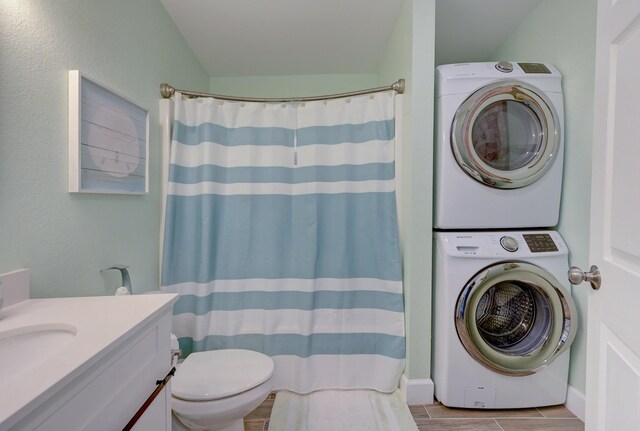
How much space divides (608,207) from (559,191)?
3.52ft

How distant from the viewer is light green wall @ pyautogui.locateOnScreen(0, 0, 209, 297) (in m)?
0.94

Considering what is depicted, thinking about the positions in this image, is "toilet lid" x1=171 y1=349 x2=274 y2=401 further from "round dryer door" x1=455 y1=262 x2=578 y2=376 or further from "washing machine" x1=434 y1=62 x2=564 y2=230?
"washing machine" x1=434 y1=62 x2=564 y2=230

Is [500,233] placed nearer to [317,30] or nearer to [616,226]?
[616,226]

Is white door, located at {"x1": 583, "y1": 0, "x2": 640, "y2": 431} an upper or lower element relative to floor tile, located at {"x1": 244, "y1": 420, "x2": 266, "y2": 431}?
upper

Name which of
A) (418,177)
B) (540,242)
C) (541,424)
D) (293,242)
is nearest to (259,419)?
(293,242)

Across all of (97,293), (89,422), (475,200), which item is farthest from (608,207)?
(97,293)

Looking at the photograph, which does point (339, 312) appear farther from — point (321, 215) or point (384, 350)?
point (321, 215)

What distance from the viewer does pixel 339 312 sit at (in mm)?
1871

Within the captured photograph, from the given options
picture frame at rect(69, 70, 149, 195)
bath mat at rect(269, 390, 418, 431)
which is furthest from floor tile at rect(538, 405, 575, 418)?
picture frame at rect(69, 70, 149, 195)

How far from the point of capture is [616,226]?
76 cm

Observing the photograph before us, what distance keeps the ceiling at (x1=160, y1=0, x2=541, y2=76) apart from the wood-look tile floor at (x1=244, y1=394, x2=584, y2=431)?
2369mm

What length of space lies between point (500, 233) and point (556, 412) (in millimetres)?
1010

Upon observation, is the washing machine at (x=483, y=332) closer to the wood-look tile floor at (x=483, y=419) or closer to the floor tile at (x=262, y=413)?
the wood-look tile floor at (x=483, y=419)

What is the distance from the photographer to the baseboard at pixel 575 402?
5.23ft
